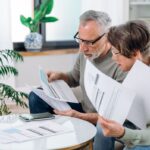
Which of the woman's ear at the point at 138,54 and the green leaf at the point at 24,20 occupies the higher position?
the woman's ear at the point at 138,54

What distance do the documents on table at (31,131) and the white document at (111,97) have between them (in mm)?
241

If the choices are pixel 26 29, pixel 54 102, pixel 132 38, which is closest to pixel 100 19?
pixel 54 102

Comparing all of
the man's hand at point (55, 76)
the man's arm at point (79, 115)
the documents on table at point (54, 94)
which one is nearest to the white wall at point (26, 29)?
the man's hand at point (55, 76)

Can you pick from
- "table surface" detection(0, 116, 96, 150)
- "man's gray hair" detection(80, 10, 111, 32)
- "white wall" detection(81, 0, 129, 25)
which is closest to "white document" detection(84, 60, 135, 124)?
"table surface" detection(0, 116, 96, 150)

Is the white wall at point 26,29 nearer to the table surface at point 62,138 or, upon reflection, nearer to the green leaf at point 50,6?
the green leaf at point 50,6

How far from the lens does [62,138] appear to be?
4.91ft

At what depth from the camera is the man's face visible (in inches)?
79.3

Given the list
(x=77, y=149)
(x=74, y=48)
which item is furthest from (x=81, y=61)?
(x=74, y=48)

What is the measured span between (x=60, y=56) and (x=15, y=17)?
24.1 inches

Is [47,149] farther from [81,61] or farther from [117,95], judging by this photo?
[81,61]

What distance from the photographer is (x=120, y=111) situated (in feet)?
4.28

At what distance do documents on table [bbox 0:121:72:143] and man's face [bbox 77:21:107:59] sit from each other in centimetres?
53

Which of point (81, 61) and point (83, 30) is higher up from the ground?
point (83, 30)

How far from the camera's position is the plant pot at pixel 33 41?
11.6 ft
